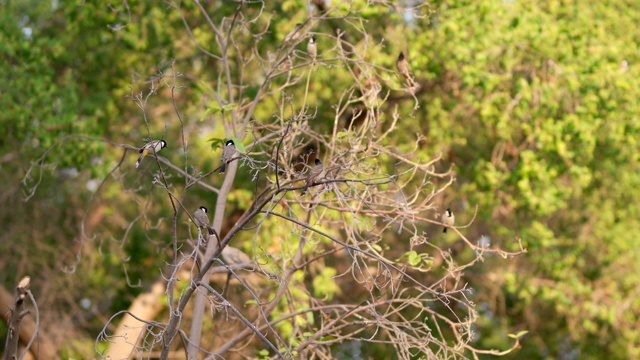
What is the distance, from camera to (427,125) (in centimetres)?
1176

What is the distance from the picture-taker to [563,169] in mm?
10625

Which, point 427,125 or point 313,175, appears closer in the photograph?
point 313,175

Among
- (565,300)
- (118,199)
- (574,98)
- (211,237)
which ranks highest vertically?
(211,237)

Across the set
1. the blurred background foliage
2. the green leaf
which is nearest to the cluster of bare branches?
the green leaf

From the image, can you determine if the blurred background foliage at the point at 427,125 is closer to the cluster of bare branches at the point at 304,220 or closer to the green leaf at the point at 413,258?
the cluster of bare branches at the point at 304,220

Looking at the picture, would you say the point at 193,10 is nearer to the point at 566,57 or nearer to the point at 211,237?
the point at 566,57

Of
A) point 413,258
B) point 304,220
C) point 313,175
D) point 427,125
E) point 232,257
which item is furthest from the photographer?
point 427,125

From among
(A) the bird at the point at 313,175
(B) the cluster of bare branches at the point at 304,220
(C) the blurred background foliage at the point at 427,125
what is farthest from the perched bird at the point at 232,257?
(A) the bird at the point at 313,175

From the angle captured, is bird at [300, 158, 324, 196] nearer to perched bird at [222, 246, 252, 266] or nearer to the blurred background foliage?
perched bird at [222, 246, 252, 266]

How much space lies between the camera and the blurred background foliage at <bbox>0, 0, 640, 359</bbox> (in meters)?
9.59

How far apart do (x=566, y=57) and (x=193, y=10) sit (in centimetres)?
420

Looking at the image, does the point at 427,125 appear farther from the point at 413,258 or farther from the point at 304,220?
the point at 413,258

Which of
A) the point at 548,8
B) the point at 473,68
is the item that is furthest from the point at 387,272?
the point at 548,8

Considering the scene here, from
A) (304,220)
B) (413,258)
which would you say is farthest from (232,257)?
(413,258)
